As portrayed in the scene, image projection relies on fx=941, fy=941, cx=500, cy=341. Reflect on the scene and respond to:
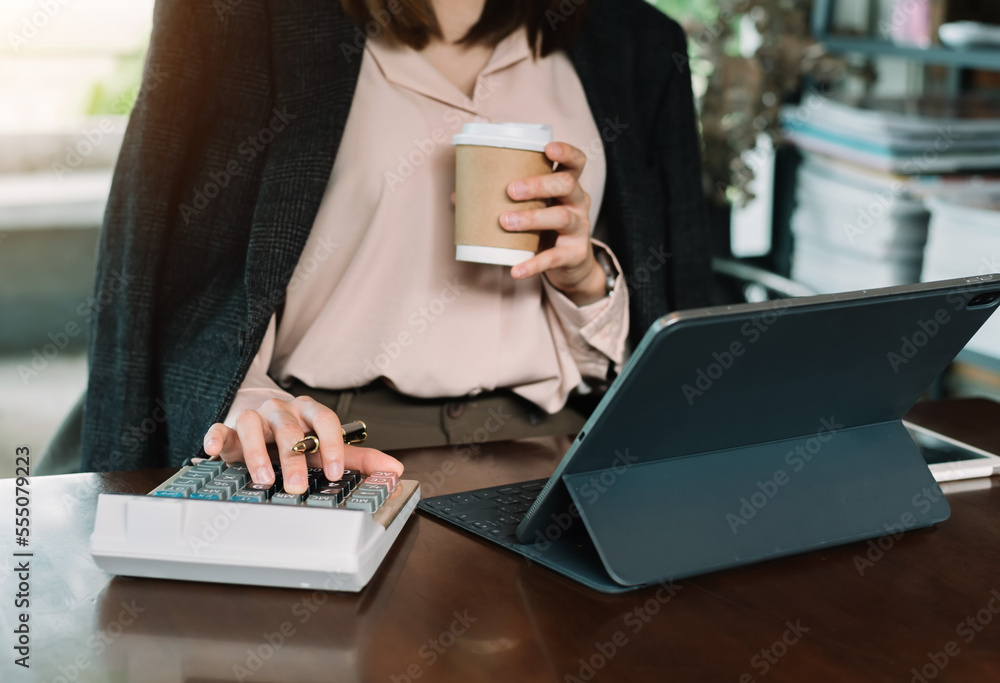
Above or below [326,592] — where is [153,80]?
above

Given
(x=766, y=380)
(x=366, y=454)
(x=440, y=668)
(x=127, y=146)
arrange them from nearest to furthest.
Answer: (x=440, y=668) < (x=766, y=380) < (x=366, y=454) < (x=127, y=146)

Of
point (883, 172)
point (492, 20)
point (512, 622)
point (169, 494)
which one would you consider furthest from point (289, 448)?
point (883, 172)

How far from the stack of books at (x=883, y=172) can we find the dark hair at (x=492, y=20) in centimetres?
82

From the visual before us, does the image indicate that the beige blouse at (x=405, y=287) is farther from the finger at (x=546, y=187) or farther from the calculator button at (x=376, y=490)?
the calculator button at (x=376, y=490)

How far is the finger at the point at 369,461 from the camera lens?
755mm

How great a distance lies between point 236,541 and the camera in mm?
604

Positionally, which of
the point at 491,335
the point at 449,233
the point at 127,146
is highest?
the point at 127,146

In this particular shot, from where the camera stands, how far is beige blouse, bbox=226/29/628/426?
3.70 ft

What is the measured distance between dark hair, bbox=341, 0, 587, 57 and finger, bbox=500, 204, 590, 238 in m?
0.36

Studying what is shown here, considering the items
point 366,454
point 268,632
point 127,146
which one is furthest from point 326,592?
point 127,146

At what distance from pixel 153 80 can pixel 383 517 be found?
70 cm

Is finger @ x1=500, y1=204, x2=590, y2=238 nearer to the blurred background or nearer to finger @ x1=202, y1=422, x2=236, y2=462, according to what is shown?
finger @ x1=202, y1=422, x2=236, y2=462

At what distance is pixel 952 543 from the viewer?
705 millimetres

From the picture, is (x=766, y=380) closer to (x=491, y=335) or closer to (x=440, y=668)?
(x=440, y=668)
